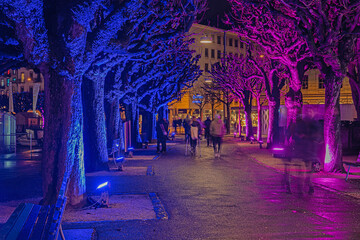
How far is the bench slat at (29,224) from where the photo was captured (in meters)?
→ 4.21

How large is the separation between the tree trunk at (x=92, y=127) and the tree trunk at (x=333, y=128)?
26.1ft

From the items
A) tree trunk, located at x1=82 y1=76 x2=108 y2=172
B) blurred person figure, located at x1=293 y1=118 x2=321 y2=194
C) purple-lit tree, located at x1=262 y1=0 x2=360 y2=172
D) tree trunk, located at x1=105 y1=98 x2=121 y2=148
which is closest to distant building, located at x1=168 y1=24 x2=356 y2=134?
blurred person figure, located at x1=293 y1=118 x2=321 y2=194

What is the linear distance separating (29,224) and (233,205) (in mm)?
5206

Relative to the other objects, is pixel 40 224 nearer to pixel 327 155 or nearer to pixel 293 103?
pixel 327 155

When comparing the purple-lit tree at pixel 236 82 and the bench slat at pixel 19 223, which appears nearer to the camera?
the bench slat at pixel 19 223

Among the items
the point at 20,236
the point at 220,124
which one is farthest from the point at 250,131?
the point at 20,236

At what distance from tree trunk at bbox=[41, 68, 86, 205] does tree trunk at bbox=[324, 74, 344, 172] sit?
934 centimetres

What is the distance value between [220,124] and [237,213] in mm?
13254

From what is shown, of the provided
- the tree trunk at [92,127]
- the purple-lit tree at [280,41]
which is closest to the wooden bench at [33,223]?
the tree trunk at [92,127]

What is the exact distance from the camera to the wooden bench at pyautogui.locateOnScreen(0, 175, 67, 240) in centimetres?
407

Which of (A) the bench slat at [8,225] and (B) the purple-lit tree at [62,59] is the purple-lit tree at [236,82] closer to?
(B) the purple-lit tree at [62,59]

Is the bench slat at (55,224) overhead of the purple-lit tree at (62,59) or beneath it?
beneath

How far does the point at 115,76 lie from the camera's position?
70.4 feet

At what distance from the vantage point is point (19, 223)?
172 inches
